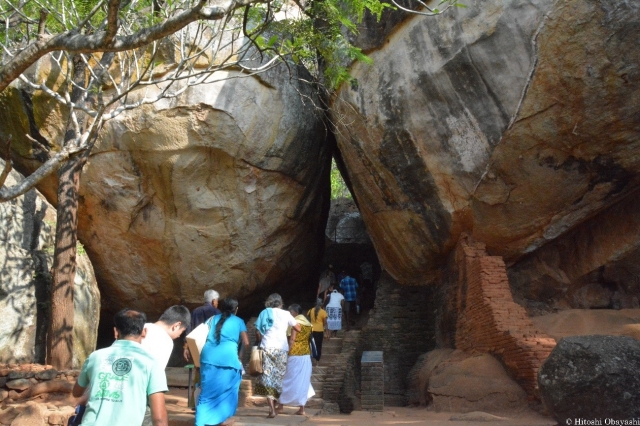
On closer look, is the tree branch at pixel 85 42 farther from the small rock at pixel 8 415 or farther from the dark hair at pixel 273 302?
the small rock at pixel 8 415

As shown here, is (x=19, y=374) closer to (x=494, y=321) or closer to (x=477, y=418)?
(x=477, y=418)

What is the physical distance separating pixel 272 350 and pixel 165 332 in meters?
2.56

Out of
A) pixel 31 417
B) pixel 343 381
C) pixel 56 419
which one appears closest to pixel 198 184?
pixel 343 381

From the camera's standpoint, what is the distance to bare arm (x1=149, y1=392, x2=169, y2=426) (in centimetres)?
310

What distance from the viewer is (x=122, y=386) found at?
3.07 metres

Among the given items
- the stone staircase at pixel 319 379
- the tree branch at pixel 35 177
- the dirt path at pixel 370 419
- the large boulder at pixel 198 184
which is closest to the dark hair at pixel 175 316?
the tree branch at pixel 35 177

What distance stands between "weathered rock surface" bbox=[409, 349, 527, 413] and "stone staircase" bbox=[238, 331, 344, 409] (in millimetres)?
1662

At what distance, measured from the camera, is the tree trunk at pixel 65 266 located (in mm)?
9156

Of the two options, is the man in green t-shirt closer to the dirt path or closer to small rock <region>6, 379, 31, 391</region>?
the dirt path

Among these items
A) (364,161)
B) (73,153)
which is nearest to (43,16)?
(73,153)

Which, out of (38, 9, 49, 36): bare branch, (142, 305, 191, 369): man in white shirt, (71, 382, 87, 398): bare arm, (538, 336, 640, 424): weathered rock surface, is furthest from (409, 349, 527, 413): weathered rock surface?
(38, 9, 49, 36): bare branch

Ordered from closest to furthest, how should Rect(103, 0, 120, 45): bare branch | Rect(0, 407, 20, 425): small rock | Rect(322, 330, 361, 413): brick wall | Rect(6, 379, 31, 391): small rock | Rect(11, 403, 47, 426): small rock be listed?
Rect(103, 0, 120, 45): bare branch
Rect(11, 403, 47, 426): small rock
Rect(0, 407, 20, 425): small rock
Rect(6, 379, 31, 391): small rock
Rect(322, 330, 361, 413): brick wall

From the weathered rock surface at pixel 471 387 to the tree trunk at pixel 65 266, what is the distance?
5.52m

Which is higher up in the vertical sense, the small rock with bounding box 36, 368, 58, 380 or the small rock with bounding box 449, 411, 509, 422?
the small rock with bounding box 36, 368, 58, 380
